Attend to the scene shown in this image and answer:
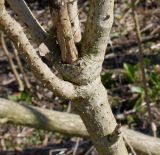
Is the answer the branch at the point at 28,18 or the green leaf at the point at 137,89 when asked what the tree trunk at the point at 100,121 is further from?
the green leaf at the point at 137,89

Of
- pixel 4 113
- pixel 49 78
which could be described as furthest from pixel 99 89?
pixel 4 113

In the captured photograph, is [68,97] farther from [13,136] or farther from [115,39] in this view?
[115,39]

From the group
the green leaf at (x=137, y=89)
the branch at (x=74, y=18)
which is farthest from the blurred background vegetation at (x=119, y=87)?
the branch at (x=74, y=18)

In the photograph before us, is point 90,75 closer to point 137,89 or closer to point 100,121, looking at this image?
point 100,121

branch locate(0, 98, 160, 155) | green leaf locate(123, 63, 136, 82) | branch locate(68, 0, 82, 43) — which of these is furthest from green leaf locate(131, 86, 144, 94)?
branch locate(68, 0, 82, 43)

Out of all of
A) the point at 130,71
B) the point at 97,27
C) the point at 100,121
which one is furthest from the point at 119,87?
the point at 97,27

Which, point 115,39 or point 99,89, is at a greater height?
point 115,39
